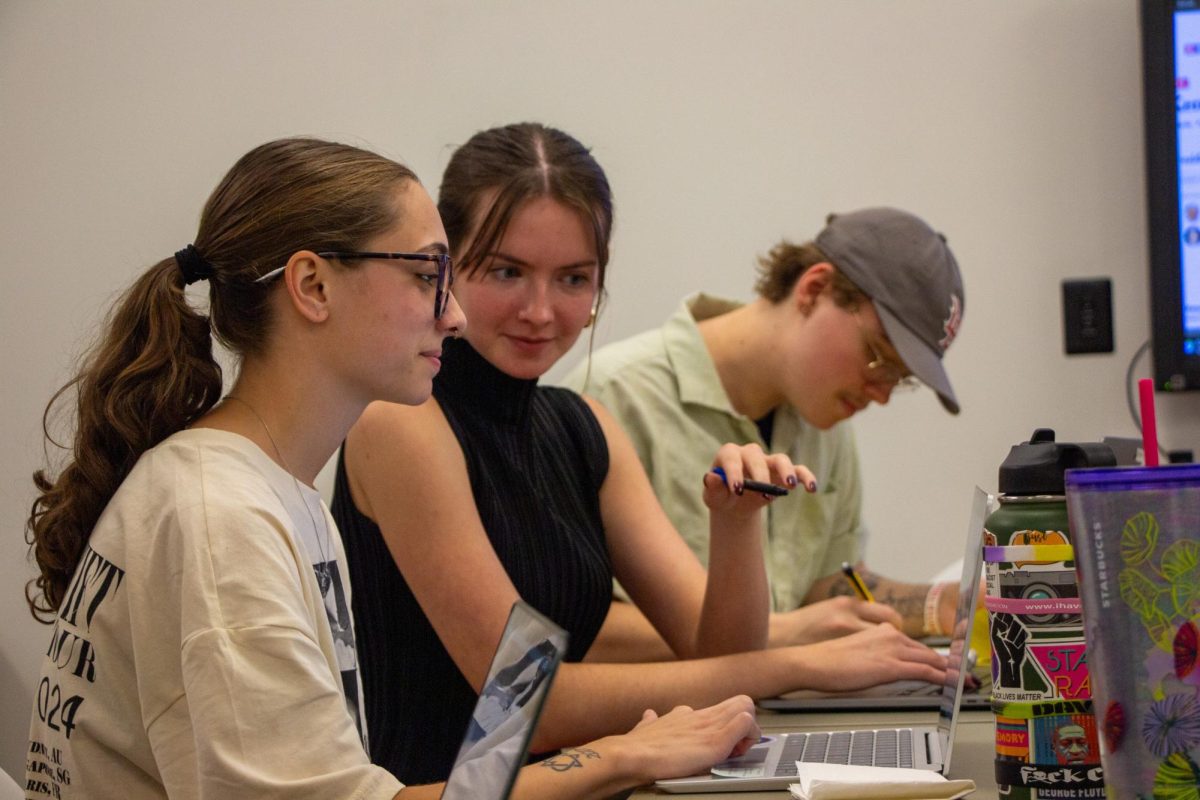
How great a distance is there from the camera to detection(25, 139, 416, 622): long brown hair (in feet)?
3.51

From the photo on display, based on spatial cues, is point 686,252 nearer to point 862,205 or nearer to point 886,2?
point 862,205

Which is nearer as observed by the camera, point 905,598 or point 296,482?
point 296,482

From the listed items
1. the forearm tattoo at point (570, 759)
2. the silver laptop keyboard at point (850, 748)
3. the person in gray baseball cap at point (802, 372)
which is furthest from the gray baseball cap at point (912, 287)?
the forearm tattoo at point (570, 759)

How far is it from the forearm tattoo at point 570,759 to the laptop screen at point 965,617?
0.26m

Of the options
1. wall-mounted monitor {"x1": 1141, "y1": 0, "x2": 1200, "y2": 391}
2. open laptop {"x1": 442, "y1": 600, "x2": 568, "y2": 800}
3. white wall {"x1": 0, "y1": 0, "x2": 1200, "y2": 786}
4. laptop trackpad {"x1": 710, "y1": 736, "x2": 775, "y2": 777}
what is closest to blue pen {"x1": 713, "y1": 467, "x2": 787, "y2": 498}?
laptop trackpad {"x1": 710, "y1": 736, "x2": 775, "y2": 777}

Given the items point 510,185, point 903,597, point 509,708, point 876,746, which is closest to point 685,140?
point 903,597

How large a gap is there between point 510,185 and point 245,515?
27.6 inches

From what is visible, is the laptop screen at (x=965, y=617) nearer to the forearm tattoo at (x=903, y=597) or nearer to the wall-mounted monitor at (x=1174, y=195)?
the forearm tattoo at (x=903, y=597)

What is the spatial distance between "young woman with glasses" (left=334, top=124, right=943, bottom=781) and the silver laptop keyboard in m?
0.23

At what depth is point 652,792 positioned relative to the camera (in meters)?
1.00

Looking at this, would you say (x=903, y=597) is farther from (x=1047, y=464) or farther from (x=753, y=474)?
(x=1047, y=464)

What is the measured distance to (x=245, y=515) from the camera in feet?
3.08

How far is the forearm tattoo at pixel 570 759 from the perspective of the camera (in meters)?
0.99

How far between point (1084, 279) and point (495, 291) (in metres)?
1.48
